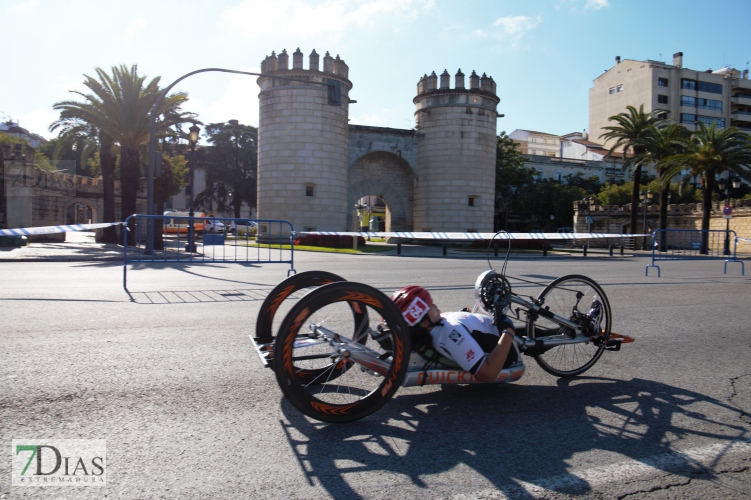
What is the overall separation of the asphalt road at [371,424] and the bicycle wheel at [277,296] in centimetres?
45

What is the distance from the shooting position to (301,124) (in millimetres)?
33156

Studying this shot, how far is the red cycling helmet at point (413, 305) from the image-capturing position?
12.0 ft

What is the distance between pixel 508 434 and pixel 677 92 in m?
83.9

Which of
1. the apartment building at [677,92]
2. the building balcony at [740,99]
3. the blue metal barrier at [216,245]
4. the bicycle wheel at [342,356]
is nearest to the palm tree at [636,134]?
the blue metal barrier at [216,245]

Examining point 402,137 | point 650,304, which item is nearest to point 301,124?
point 402,137

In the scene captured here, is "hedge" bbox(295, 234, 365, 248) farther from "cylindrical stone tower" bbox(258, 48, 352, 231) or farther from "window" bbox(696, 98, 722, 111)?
"window" bbox(696, 98, 722, 111)

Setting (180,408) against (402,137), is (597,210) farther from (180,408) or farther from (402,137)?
(180,408)

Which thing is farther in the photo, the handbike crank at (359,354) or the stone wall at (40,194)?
the stone wall at (40,194)

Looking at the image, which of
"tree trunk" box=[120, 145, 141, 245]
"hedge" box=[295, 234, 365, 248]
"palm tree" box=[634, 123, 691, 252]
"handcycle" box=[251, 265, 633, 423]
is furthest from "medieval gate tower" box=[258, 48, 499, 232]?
"handcycle" box=[251, 265, 633, 423]

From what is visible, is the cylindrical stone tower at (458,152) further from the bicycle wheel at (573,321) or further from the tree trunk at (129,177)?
the bicycle wheel at (573,321)

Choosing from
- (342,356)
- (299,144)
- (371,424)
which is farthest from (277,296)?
(299,144)

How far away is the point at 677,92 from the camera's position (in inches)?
2874

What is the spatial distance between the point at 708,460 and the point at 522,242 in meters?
30.1

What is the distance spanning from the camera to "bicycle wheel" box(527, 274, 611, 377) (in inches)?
183
